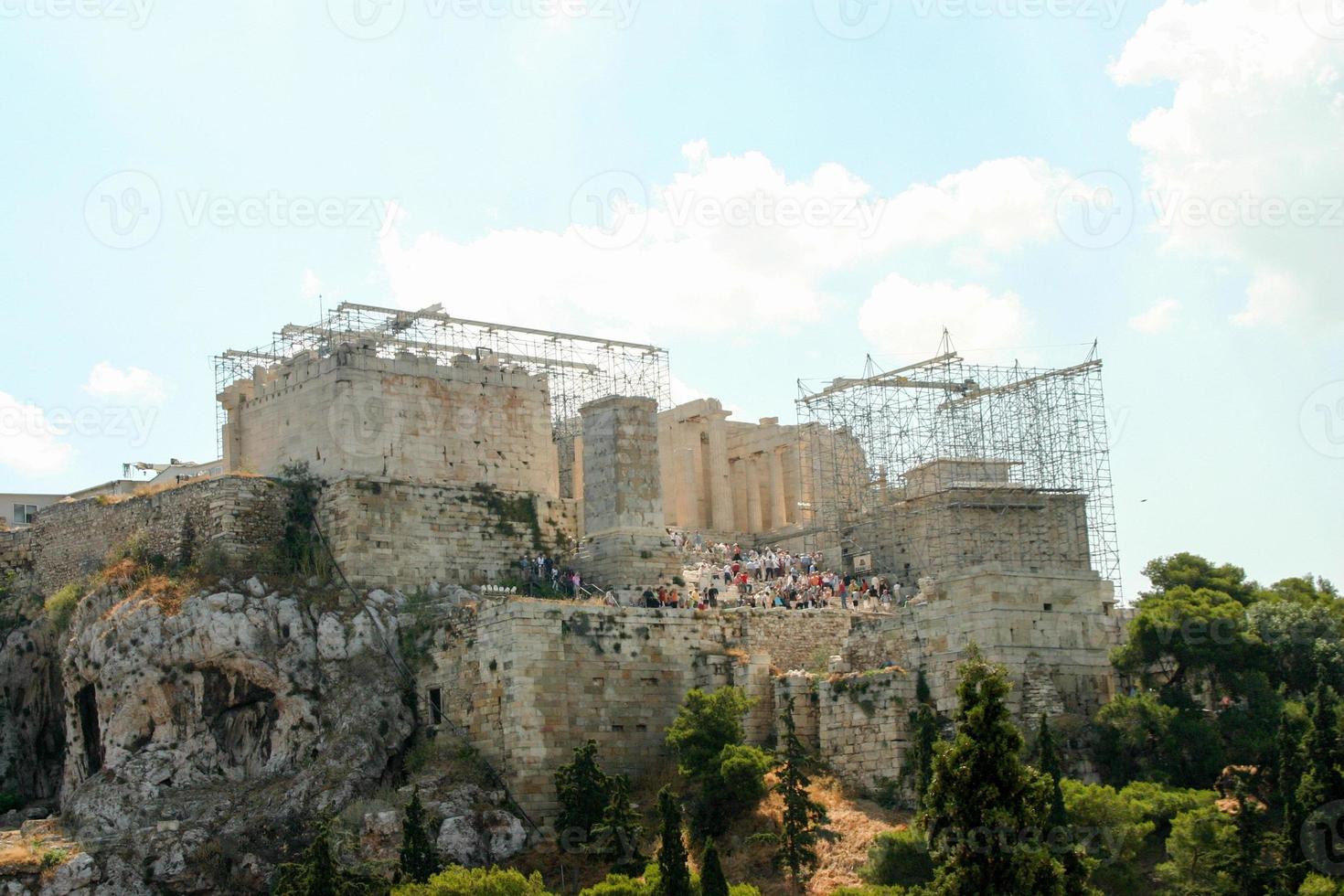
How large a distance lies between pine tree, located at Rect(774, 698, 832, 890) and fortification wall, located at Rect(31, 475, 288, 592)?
14020 millimetres

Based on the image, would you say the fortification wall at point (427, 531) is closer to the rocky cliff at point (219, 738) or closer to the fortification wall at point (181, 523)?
the rocky cliff at point (219, 738)

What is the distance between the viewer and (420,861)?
34906mm

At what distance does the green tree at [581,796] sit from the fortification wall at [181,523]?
10.2 m

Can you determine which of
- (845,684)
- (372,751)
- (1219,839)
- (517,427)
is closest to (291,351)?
(517,427)

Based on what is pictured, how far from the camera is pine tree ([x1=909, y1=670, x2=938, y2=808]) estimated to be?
35000mm

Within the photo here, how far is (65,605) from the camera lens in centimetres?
4641

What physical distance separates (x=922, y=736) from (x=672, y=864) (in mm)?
5272

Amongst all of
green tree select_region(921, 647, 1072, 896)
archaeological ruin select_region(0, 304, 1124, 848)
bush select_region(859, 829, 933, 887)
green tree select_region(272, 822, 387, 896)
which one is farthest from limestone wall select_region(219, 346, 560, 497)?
green tree select_region(921, 647, 1072, 896)

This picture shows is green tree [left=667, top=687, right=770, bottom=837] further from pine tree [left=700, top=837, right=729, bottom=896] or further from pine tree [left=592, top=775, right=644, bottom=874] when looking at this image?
pine tree [left=700, top=837, right=729, bottom=896]

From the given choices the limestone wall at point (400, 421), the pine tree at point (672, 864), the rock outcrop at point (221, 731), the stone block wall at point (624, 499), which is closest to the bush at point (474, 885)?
the pine tree at point (672, 864)

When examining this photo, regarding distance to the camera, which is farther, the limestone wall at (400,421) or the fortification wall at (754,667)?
the limestone wall at (400,421)

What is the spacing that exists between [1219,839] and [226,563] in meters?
21.6

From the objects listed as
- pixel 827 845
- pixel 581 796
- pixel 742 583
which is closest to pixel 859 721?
pixel 827 845

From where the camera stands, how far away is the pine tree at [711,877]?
3303 cm
